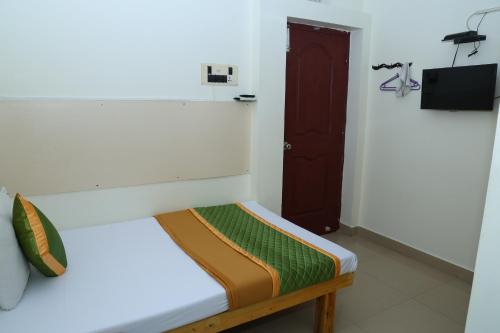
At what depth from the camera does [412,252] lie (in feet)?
10.8

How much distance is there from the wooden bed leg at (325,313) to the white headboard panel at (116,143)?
131cm

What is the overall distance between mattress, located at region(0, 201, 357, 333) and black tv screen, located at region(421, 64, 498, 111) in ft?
5.04

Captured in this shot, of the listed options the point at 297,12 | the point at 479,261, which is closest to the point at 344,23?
the point at 297,12

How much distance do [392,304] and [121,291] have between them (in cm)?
192

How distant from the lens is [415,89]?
3.11 metres

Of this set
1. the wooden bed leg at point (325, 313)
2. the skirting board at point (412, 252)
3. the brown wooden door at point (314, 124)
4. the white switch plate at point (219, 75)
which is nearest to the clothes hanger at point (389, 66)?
the brown wooden door at point (314, 124)

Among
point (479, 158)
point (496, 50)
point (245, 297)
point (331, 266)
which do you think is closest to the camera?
point (245, 297)

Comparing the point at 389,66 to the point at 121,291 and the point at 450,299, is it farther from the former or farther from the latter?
the point at 121,291

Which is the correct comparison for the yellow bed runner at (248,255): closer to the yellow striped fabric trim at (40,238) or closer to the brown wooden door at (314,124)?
the yellow striped fabric trim at (40,238)

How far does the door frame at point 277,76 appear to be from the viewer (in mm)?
2891

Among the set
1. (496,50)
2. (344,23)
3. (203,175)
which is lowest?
(203,175)

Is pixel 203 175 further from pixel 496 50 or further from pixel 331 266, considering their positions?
pixel 496 50

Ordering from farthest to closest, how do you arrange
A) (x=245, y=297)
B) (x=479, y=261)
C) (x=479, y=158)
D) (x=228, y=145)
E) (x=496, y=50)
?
1. (x=228, y=145)
2. (x=479, y=158)
3. (x=496, y=50)
4. (x=245, y=297)
5. (x=479, y=261)

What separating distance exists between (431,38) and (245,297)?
2.62 metres
